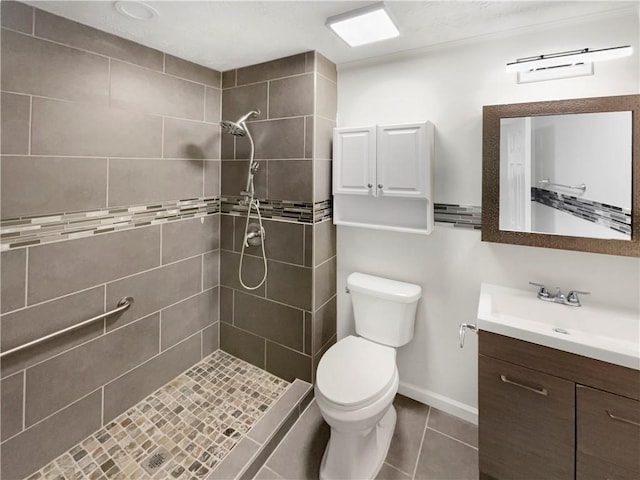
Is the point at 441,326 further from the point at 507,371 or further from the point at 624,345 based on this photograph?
the point at 624,345

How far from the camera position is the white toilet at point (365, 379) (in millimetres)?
1396

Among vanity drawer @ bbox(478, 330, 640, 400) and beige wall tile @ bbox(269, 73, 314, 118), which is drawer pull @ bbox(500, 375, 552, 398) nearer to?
vanity drawer @ bbox(478, 330, 640, 400)

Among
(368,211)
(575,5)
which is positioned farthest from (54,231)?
(575,5)

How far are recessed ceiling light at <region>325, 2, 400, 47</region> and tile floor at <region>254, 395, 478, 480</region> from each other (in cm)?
218

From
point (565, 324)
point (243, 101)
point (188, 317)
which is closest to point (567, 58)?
point (565, 324)

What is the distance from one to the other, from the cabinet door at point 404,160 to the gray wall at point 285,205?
406 mm

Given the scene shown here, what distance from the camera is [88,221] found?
1604mm

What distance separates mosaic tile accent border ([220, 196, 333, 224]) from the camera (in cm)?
194

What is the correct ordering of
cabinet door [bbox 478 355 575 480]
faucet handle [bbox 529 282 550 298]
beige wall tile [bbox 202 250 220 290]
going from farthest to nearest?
beige wall tile [bbox 202 250 220 290] → faucet handle [bbox 529 282 550 298] → cabinet door [bbox 478 355 575 480]

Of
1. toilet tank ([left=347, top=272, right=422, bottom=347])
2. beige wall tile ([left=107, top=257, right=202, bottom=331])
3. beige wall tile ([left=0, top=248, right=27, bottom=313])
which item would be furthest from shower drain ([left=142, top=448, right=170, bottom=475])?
A: toilet tank ([left=347, top=272, right=422, bottom=347])

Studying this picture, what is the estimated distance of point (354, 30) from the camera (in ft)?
5.14

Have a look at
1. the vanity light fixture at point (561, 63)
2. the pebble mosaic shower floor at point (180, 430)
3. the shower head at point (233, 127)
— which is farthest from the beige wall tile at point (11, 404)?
the vanity light fixture at point (561, 63)

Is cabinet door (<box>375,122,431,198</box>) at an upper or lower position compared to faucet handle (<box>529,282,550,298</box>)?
upper

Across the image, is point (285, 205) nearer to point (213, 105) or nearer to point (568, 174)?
point (213, 105)
